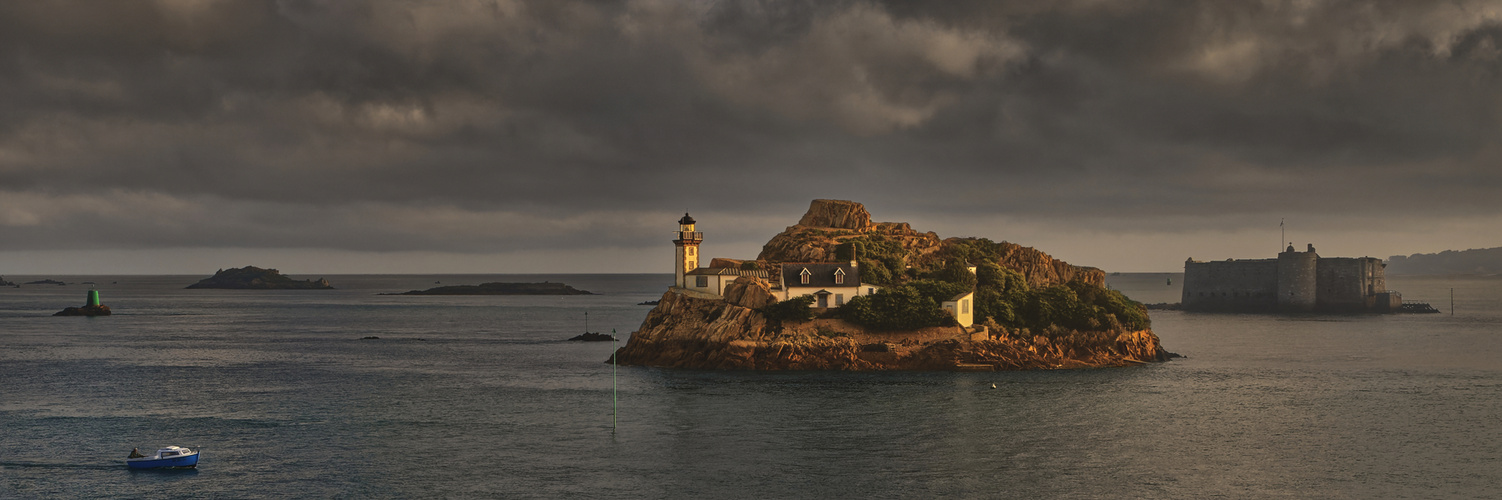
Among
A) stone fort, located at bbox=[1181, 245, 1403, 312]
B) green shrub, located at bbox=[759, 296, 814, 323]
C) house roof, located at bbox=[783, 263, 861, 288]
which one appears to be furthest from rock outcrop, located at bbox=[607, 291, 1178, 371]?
stone fort, located at bbox=[1181, 245, 1403, 312]

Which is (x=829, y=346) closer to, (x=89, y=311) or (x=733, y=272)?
(x=733, y=272)

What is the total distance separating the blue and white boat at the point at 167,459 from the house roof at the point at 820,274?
52368 millimetres

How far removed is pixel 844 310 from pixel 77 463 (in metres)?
56.8

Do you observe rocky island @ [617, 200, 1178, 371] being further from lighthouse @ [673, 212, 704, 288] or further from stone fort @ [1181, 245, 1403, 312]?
stone fort @ [1181, 245, 1403, 312]

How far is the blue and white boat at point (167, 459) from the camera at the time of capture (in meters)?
48.8

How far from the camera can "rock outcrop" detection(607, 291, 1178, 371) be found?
86500mm

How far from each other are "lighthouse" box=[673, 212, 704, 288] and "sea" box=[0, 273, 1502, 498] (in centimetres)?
1255

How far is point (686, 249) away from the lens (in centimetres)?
10238

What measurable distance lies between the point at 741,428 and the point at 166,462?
91.0 feet

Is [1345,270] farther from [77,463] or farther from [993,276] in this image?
[77,463]

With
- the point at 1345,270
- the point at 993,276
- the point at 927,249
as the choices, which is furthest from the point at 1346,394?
the point at 1345,270

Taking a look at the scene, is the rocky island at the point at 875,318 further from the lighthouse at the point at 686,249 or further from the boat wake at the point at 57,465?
the boat wake at the point at 57,465

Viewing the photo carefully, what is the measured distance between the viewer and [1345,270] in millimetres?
189625

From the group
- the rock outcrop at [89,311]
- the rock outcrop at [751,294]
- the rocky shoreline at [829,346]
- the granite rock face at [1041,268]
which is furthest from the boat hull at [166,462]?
the rock outcrop at [89,311]
